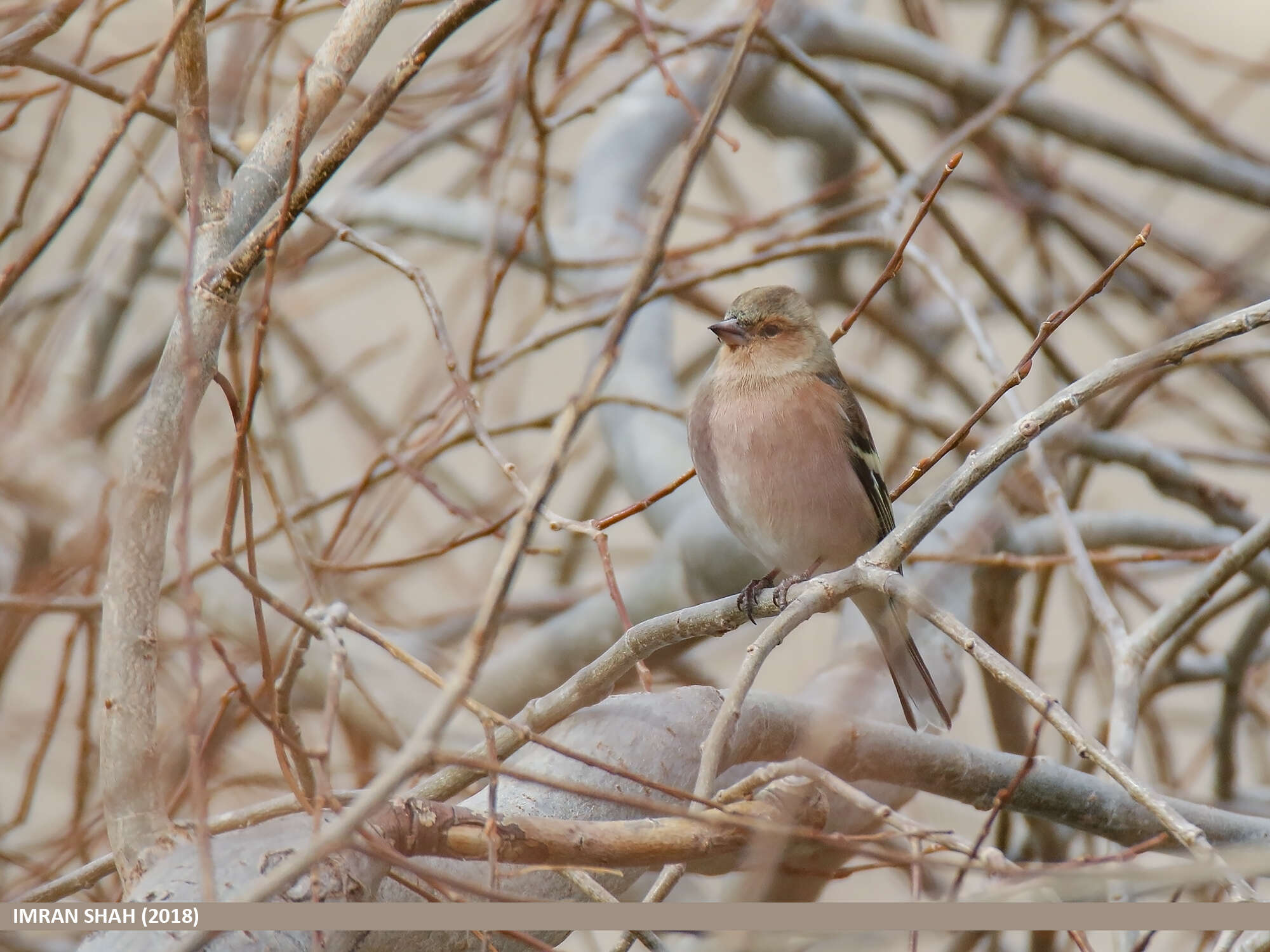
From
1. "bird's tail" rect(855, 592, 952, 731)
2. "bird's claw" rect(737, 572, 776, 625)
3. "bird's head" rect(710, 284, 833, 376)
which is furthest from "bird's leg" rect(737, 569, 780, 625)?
"bird's head" rect(710, 284, 833, 376)

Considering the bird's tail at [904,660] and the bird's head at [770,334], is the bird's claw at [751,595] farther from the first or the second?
the bird's head at [770,334]

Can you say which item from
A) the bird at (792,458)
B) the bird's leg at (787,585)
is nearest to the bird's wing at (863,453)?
the bird at (792,458)

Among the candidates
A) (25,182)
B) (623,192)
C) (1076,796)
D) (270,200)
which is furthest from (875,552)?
(623,192)

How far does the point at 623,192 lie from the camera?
3.10 meters

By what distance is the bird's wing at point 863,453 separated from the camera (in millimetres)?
2260

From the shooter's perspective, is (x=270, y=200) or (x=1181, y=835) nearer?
(x=1181, y=835)

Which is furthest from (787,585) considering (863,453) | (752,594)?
(863,453)

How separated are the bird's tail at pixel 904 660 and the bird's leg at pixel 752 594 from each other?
0.18 m

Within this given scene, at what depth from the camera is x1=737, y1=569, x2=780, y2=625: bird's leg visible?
151 cm

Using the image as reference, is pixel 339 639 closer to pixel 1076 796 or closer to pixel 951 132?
pixel 1076 796

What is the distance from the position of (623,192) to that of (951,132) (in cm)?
139

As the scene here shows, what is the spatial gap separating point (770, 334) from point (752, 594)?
66 centimetres

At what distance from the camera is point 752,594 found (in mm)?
1920

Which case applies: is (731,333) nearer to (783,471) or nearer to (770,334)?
(770,334)
